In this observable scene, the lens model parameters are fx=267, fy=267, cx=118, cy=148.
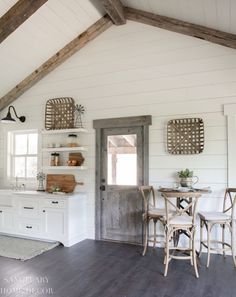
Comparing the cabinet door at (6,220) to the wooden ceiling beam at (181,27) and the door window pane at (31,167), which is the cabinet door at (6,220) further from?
the wooden ceiling beam at (181,27)

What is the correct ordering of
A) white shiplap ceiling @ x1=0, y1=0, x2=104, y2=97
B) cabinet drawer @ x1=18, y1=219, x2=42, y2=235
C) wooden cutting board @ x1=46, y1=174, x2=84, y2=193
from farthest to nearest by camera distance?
wooden cutting board @ x1=46, y1=174, x2=84, y2=193 < cabinet drawer @ x1=18, y1=219, x2=42, y2=235 < white shiplap ceiling @ x1=0, y1=0, x2=104, y2=97

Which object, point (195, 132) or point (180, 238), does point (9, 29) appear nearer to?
point (195, 132)

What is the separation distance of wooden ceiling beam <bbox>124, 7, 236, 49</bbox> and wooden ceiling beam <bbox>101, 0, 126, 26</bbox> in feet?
0.42

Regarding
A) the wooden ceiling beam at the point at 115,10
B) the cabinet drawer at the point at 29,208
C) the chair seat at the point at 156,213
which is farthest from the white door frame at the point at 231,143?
the cabinet drawer at the point at 29,208

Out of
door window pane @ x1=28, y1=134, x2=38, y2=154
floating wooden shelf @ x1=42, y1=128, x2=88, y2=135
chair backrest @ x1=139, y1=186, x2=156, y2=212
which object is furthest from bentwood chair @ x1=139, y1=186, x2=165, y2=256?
door window pane @ x1=28, y1=134, x2=38, y2=154

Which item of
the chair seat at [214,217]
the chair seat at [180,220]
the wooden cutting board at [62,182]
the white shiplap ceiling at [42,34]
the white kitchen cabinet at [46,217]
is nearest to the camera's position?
the chair seat at [180,220]

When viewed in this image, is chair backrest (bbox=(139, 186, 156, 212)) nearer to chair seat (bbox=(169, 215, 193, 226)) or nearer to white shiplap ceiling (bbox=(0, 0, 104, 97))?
chair seat (bbox=(169, 215, 193, 226))

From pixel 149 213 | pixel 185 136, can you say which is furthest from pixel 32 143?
pixel 185 136

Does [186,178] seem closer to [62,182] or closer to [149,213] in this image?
[149,213]

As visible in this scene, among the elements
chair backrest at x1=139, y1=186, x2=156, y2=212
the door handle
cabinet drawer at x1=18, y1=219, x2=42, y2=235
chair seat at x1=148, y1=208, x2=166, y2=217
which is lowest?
cabinet drawer at x1=18, y1=219, x2=42, y2=235

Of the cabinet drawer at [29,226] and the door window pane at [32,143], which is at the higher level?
the door window pane at [32,143]

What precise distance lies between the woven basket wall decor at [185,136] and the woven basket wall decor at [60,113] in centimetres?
183

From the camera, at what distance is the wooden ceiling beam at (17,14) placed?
3.57 meters

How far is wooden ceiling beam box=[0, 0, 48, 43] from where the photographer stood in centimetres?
357
